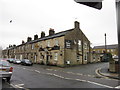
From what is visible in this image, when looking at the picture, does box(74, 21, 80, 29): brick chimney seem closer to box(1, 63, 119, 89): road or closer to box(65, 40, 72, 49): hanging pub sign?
box(65, 40, 72, 49): hanging pub sign

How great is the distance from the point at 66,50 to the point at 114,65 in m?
11.5

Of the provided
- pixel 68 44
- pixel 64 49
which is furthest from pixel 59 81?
pixel 68 44

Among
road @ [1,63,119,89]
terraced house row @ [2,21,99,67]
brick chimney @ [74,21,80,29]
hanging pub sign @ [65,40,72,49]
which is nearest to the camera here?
road @ [1,63,119,89]

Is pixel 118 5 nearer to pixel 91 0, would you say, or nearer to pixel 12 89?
pixel 91 0

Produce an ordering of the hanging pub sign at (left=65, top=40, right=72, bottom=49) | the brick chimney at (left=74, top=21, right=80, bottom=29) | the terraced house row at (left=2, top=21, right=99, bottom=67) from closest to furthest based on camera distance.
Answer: the terraced house row at (left=2, top=21, right=99, bottom=67) < the hanging pub sign at (left=65, top=40, right=72, bottom=49) < the brick chimney at (left=74, top=21, right=80, bottom=29)

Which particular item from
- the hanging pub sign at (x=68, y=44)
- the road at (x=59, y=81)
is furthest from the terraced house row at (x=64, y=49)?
the road at (x=59, y=81)

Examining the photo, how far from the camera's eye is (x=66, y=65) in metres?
25.7

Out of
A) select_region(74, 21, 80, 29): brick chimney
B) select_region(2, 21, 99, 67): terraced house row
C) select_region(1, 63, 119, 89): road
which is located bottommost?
select_region(1, 63, 119, 89): road

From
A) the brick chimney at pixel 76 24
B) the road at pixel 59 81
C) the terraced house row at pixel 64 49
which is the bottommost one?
the road at pixel 59 81

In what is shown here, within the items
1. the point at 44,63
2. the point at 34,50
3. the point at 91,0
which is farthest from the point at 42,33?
the point at 91,0

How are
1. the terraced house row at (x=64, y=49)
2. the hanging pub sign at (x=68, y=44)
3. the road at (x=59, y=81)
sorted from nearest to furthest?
the road at (x=59, y=81) < the terraced house row at (x=64, y=49) < the hanging pub sign at (x=68, y=44)

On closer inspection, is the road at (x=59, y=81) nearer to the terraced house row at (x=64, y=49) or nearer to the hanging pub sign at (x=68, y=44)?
the terraced house row at (x=64, y=49)

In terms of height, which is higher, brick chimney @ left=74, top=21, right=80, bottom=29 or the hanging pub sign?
brick chimney @ left=74, top=21, right=80, bottom=29

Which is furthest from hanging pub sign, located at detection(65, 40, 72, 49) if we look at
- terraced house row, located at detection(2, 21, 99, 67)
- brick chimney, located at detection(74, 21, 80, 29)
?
brick chimney, located at detection(74, 21, 80, 29)
